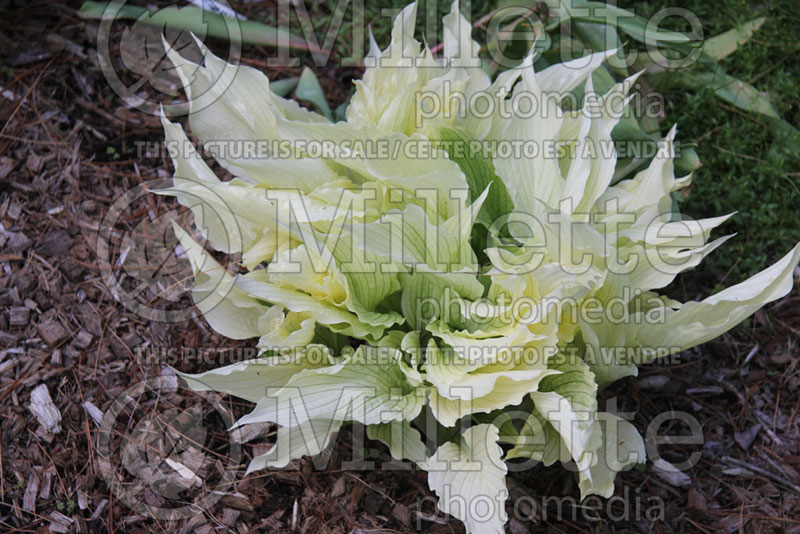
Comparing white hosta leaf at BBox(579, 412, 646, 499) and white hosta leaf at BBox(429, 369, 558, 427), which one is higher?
white hosta leaf at BBox(429, 369, 558, 427)

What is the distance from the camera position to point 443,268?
1195mm

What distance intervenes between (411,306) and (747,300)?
1.70 feet

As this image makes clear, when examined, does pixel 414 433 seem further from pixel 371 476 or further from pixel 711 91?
pixel 711 91

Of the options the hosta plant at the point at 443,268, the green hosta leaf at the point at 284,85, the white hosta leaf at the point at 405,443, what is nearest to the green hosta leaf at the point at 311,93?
the green hosta leaf at the point at 284,85

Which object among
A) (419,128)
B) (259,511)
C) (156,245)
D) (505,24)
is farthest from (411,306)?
(505,24)

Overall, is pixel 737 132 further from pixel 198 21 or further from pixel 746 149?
pixel 198 21

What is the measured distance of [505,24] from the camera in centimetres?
176

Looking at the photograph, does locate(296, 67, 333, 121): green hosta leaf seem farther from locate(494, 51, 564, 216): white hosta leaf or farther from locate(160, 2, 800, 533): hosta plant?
locate(494, 51, 564, 216): white hosta leaf

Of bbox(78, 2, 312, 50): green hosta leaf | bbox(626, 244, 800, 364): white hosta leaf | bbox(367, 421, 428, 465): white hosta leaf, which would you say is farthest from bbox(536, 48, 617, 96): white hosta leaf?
bbox(78, 2, 312, 50): green hosta leaf

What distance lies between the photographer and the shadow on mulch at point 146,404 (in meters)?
1.35

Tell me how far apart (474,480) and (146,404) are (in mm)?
691

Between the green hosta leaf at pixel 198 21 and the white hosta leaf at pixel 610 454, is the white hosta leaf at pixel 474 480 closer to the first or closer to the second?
the white hosta leaf at pixel 610 454

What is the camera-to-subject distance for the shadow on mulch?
1351 mm

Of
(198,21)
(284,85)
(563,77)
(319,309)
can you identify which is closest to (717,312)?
(563,77)
